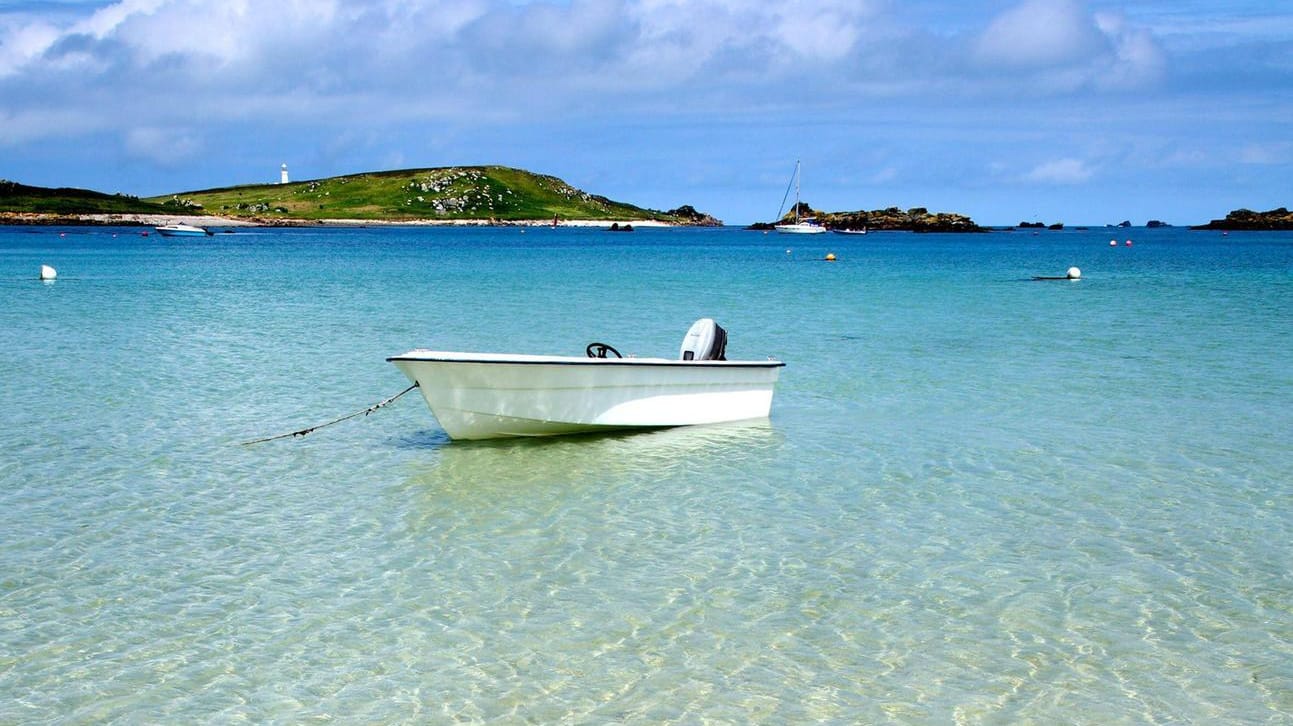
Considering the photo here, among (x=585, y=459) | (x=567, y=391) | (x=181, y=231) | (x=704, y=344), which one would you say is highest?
(x=704, y=344)

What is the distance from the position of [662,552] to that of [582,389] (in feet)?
18.1

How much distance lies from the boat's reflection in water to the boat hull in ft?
0.78

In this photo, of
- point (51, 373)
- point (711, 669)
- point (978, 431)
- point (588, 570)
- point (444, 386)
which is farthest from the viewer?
point (51, 373)

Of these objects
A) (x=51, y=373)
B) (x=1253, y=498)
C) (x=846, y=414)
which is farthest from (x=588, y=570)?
(x=51, y=373)

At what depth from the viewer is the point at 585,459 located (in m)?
16.5

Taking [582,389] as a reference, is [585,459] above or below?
below

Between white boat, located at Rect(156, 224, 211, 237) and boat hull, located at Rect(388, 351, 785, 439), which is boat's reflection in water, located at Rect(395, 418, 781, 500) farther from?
white boat, located at Rect(156, 224, 211, 237)

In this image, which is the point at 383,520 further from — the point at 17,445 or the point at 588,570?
the point at 17,445

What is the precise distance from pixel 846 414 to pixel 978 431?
2.48 meters

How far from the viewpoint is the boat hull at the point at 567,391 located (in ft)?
53.8

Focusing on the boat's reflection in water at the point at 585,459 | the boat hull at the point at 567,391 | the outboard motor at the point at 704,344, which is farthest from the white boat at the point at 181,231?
the boat's reflection in water at the point at 585,459

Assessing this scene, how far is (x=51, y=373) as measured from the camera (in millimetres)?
24562

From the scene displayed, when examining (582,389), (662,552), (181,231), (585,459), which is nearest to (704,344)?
(582,389)

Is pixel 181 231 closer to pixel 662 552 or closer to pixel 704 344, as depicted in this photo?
pixel 704 344
